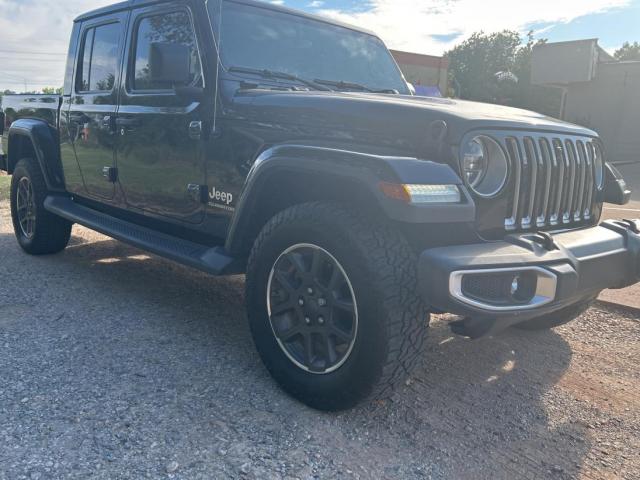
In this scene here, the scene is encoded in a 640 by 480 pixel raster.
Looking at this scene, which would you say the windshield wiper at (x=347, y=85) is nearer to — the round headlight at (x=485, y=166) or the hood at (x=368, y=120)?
the hood at (x=368, y=120)

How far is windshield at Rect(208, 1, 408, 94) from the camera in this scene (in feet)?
11.3

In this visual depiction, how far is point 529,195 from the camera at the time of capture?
2.64 metres

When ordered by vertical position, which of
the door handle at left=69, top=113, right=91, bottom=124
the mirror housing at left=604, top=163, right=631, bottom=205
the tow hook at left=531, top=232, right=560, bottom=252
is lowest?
the tow hook at left=531, top=232, right=560, bottom=252

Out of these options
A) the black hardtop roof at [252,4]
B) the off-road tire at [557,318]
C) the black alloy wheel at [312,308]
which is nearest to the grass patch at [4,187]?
the black hardtop roof at [252,4]

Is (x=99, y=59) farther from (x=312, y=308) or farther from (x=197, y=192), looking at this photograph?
(x=312, y=308)

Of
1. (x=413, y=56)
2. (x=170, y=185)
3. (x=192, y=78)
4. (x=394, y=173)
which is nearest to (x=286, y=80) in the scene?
(x=192, y=78)

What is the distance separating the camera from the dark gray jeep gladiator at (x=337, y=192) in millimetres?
2323

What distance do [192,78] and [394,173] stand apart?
5.57 ft

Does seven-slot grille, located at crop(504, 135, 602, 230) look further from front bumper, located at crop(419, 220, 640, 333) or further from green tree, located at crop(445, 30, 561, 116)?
green tree, located at crop(445, 30, 561, 116)

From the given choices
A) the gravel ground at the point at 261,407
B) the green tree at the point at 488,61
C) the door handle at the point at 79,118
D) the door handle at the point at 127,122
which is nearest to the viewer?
the gravel ground at the point at 261,407

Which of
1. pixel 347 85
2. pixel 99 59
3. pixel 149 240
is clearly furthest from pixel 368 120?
pixel 99 59

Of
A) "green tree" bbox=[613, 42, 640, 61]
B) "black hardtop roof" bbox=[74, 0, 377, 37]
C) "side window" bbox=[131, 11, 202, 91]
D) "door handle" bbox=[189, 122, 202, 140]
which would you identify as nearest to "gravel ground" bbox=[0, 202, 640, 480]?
"door handle" bbox=[189, 122, 202, 140]

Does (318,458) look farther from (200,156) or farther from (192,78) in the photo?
(192,78)

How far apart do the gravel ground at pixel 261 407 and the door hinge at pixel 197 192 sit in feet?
2.82
